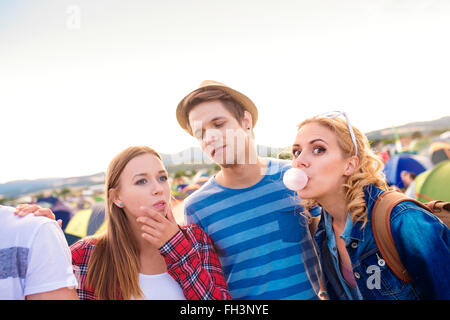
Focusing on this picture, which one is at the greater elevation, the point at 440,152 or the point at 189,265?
the point at 189,265

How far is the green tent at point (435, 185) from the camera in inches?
209

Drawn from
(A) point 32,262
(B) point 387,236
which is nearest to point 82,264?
(A) point 32,262

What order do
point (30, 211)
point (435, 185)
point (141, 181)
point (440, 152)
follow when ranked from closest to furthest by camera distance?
point (30, 211), point (141, 181), point (435, 185), point (440, 152)

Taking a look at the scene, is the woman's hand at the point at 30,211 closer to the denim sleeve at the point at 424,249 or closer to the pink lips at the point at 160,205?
the pink lips at the point at 160,205

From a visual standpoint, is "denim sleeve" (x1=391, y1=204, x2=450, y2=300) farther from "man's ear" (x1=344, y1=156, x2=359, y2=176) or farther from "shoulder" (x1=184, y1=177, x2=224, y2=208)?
"shoulder" (x1=184, y1=177, x2=224, y2=208)

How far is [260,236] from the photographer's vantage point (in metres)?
1.81

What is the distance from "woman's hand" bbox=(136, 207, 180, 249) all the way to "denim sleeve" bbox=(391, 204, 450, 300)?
3.65ft

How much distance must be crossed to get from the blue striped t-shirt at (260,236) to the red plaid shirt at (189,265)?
0.40 feet

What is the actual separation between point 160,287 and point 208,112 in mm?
1080

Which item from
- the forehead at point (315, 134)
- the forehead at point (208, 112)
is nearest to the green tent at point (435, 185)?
the forehead at point (315, 134)

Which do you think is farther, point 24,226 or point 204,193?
point 204,193

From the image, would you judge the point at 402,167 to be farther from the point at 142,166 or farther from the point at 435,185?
the point at 142,166

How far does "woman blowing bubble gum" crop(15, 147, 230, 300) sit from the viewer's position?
1.54 metres
